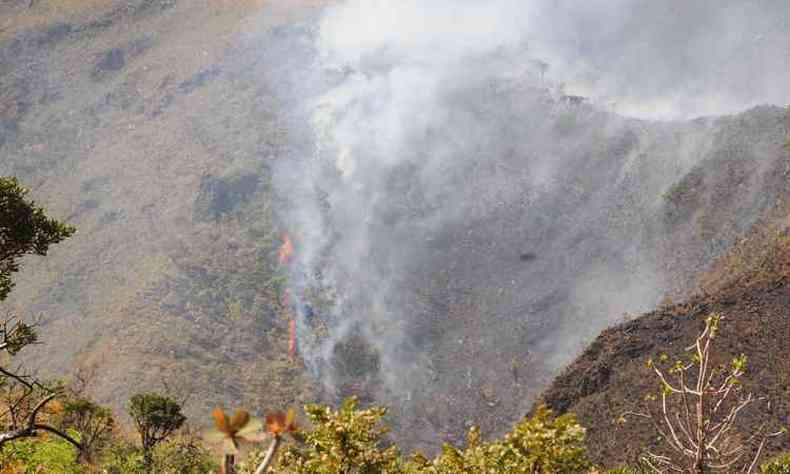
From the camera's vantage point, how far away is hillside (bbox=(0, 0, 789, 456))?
10338 centimetres

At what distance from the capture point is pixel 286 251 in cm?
15012

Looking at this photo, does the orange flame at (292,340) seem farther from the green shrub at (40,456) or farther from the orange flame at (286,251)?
the green shrub at (40,456)

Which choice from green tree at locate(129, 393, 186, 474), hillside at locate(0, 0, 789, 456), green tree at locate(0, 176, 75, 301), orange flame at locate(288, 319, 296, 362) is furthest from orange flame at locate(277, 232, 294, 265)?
green tree at locate(0, 176, 75, 301)

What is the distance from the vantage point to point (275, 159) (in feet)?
563

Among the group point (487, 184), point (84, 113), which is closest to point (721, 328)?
point (487, 184)

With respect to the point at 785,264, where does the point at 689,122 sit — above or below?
above

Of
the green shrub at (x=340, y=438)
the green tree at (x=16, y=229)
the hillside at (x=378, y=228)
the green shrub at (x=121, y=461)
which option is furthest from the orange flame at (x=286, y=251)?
the green shrub at (x=340, y=438)

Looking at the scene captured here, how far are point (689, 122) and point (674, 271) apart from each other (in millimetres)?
41460

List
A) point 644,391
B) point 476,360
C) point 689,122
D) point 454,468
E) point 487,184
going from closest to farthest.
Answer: point 454,468 → point 644,391 → point 476,360 → point 689,122 → point 487,184

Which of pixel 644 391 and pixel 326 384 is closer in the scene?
pixel 644 391

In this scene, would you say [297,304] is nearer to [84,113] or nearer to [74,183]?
[74,183]

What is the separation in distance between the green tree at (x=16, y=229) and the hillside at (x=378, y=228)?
8059 cm

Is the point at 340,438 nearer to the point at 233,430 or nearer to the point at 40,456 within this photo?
the point at 233,430

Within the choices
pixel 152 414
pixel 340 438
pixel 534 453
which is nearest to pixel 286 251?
pixel 152 414
